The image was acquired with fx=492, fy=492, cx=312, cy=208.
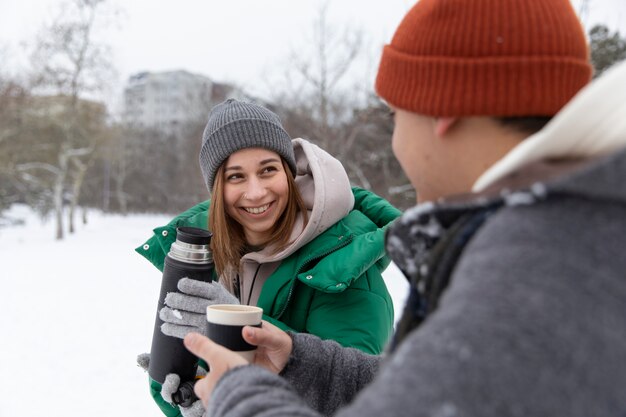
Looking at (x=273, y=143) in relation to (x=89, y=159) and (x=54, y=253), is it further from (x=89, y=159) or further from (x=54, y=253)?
(x=89, y=159)

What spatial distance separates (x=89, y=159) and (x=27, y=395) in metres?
20.6

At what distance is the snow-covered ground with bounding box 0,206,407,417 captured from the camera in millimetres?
5090

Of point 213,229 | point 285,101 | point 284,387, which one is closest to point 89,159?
point 285,101

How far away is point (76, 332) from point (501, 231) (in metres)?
7.88

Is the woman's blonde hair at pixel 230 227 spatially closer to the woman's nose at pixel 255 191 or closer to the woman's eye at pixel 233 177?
the woman's eye at pixel 233 177

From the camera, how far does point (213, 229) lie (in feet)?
7.60

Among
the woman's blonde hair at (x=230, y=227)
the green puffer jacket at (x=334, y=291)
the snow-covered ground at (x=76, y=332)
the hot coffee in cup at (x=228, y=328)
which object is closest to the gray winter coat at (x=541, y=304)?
the hot coffee in cup at (x=228, y=328)

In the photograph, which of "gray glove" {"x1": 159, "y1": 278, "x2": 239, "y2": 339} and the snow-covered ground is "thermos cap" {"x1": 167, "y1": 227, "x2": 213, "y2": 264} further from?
the snow-covered ground

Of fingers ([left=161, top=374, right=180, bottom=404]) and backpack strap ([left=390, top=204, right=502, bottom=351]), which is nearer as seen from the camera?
backpack strap ([left=390, top=204, right=502, bottom=351])

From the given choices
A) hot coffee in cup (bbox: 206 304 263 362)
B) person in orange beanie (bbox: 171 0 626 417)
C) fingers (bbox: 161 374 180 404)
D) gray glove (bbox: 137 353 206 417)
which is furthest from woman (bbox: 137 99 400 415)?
person in orange beanie (bbox: 171 0 626 417)

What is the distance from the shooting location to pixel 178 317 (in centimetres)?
157

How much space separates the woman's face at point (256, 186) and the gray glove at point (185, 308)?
73 centimetres

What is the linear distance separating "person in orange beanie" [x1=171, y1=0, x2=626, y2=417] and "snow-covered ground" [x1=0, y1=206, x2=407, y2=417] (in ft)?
3.98

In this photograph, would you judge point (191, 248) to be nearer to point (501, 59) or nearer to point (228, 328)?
point (228, 328)
